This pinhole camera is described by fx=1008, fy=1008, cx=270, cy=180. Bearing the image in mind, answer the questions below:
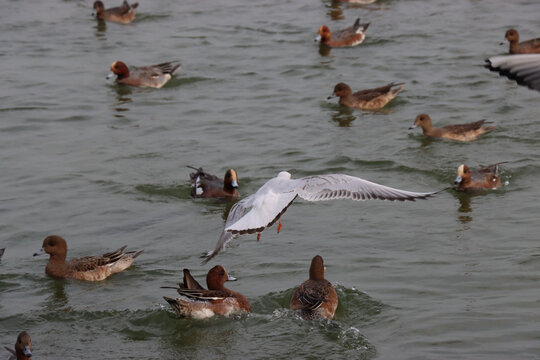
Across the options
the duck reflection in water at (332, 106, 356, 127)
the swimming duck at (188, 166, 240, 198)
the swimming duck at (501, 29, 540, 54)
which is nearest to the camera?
the swimming duck at (188, 166, 240, 198)

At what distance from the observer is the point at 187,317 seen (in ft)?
32.9

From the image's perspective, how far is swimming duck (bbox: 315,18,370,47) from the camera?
73.4 ft

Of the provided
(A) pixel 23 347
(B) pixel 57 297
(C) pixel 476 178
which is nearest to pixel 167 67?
(C) pixel 476 178

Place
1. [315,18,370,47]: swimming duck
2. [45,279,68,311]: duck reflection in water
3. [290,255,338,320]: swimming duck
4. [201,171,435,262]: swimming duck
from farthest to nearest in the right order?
1. [315,18,370,47]: swimming duck
2. [45,279,68,311]: duck reflection in water
3. [290,255,338,320]: swimming duck
4. [201,171,435,262]: swimming duck

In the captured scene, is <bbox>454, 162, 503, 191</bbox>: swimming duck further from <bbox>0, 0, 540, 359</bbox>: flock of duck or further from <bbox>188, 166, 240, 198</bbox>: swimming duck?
<bbox>0, 0, 540, 359</bbox>: flock of duck

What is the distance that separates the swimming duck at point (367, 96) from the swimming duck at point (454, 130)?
1.91 m

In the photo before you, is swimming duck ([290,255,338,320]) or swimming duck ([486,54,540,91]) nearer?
swimming duck ([486,54,540,91])

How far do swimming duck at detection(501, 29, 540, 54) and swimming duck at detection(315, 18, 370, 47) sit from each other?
3.42 metres

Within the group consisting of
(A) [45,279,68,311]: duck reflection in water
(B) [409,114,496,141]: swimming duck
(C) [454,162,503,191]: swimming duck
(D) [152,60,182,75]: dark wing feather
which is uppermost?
(D) [152,60,182,75]: dark wing feather

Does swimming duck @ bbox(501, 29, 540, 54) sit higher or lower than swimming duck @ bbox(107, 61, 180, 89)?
higher

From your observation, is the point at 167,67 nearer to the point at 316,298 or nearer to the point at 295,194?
the point at 295,194

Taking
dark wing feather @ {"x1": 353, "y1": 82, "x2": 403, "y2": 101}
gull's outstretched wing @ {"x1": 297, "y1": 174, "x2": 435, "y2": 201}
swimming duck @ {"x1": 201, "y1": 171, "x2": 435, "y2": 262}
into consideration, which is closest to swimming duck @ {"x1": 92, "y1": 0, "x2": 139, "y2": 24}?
dark wing feather @ {"x1": 353, "y1": 82, "x2": 403, "y2": 101}

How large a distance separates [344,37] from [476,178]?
9327mm

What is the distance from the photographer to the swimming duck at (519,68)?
9109 millimetres
